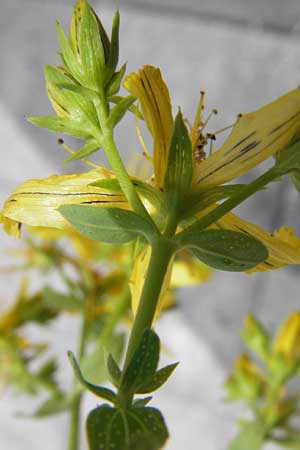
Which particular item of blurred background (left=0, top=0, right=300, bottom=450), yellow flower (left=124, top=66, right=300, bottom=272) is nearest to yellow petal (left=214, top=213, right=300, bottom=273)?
yellow flower (left=124, top=66, right=300, bottom=272)

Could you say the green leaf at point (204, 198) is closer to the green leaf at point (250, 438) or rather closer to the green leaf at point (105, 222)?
the green leaf at point (105, 222)

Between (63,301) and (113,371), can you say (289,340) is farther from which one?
(113,371)

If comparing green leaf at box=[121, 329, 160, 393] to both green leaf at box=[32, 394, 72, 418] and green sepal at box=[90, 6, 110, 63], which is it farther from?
green leaf at box=[32, 394, 72, 418]

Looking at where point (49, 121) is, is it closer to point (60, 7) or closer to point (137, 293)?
point (137, 293)

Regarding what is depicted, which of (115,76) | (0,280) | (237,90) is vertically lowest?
(0,280)

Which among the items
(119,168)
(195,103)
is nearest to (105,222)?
(119,168)

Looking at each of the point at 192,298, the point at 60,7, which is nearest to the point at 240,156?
the point at 192,298
